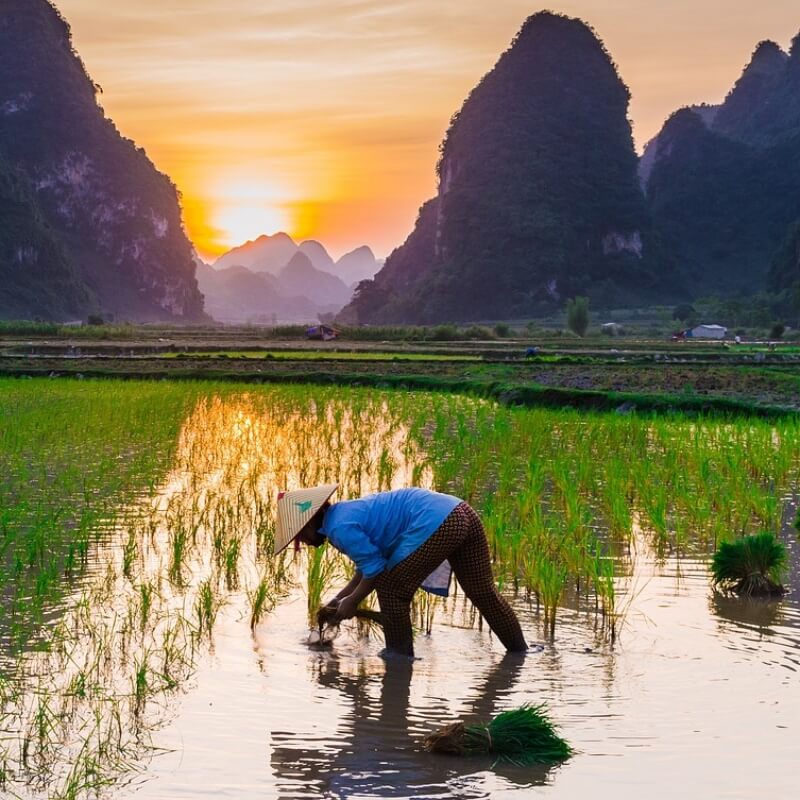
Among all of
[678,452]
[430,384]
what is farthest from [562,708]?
[430,384]

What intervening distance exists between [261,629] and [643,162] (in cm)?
16697

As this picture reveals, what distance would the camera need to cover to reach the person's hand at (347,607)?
429 centimetres

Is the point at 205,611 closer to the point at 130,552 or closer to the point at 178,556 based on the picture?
the point at 178,556

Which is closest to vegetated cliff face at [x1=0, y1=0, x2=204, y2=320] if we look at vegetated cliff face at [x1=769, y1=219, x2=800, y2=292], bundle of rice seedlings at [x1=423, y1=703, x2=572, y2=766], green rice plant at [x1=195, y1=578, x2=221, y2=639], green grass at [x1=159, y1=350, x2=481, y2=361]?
vegetated cliff face at [x1=769, y1=219, x2=800, y2=292]

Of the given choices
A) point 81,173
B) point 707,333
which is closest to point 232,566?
point 707,333

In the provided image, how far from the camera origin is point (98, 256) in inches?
4828

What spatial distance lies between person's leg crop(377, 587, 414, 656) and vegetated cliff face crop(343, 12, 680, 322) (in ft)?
276

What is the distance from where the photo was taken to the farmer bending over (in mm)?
4227

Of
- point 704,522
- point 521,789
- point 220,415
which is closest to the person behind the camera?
point 521,789

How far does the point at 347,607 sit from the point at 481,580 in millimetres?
552

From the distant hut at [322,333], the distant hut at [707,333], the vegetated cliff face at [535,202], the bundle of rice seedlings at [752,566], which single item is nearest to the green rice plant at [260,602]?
the bundle of rice seedlings at [752,566]

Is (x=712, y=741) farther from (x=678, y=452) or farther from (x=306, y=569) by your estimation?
(x=678, y=452)

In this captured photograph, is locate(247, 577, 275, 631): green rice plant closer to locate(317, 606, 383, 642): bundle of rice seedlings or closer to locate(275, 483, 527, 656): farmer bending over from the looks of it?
locate(317, 606, 383, 642): bundle of rice seedlings

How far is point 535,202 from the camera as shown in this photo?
9906cm
